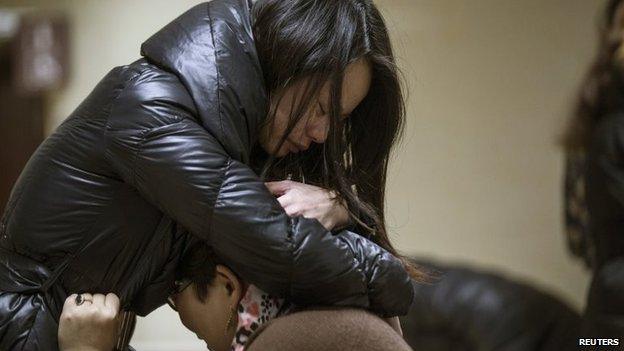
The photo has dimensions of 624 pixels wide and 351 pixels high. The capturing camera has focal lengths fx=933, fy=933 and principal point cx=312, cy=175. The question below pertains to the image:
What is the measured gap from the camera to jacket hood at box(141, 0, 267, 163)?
4.45ft

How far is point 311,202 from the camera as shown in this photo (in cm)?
148

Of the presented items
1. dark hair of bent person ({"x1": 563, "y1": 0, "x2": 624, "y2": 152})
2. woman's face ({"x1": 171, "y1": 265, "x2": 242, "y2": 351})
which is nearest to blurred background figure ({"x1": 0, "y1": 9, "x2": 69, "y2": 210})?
dark hair of bent person ({"x1": 563, "y1": 0, "x2": 624, "y2": 152})

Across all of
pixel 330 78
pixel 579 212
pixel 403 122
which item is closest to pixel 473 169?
pixel 579 212

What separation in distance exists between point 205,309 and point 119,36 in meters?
2.08

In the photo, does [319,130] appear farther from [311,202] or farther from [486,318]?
[486,318]

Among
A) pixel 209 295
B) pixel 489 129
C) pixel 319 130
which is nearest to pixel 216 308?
pixel 209 295

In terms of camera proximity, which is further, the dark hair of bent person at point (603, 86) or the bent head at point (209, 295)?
→ the dark hair of bent person at point (603, 86)

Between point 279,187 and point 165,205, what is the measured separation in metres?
0.24

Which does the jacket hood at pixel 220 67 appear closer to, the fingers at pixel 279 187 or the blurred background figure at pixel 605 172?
the fingers at pixel 279 187

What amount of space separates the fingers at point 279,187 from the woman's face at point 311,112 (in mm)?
57

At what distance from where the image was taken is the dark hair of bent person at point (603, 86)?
2.51 m

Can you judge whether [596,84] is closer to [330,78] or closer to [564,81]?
[564,81]

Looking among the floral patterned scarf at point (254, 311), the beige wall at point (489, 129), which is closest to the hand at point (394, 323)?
the floral patterned scarf at point (254, 311)

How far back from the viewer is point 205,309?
1.54m
